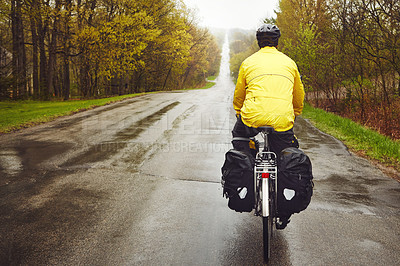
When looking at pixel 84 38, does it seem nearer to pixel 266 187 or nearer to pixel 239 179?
pixel 239 179

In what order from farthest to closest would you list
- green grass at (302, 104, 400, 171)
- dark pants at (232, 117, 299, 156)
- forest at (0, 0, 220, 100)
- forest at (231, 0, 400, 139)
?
forest at (0, 0, 220, 100) → forest at (231, 0, 400, 139) → green grass at (302, 104, 400, 171) → dark pants at (232, 117, 299, 156)

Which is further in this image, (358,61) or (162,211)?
(358,61)

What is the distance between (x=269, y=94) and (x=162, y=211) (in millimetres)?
2300

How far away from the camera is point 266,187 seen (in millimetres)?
3225

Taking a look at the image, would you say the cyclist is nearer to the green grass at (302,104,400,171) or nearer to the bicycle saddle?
the bicycle saddle

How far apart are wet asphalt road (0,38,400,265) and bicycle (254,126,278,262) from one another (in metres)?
0.37

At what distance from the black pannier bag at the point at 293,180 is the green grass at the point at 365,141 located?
4.78 metres

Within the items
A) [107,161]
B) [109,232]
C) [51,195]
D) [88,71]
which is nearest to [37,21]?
[88,71]

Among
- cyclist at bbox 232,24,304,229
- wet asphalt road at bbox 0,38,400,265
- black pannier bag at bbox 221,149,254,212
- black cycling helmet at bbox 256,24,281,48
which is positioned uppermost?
black cycling helmet at bbox 256,24,281,48

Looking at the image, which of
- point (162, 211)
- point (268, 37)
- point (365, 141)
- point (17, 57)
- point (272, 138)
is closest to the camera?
point (272, 138)

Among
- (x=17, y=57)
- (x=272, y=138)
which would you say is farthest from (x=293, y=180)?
(x=17, y=57)

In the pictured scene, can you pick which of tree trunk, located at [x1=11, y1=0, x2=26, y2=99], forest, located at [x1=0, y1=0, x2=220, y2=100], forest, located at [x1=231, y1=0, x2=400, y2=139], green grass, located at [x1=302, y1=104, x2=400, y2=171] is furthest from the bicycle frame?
tree trunk, located at [x1=11, y1=0, x2=26, y2=99]

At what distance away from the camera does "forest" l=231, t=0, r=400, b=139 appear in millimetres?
12312

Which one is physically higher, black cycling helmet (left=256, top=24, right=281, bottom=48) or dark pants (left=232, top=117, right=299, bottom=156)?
black cycling helmet (left=256, top=24, right=281, bottom=48)
